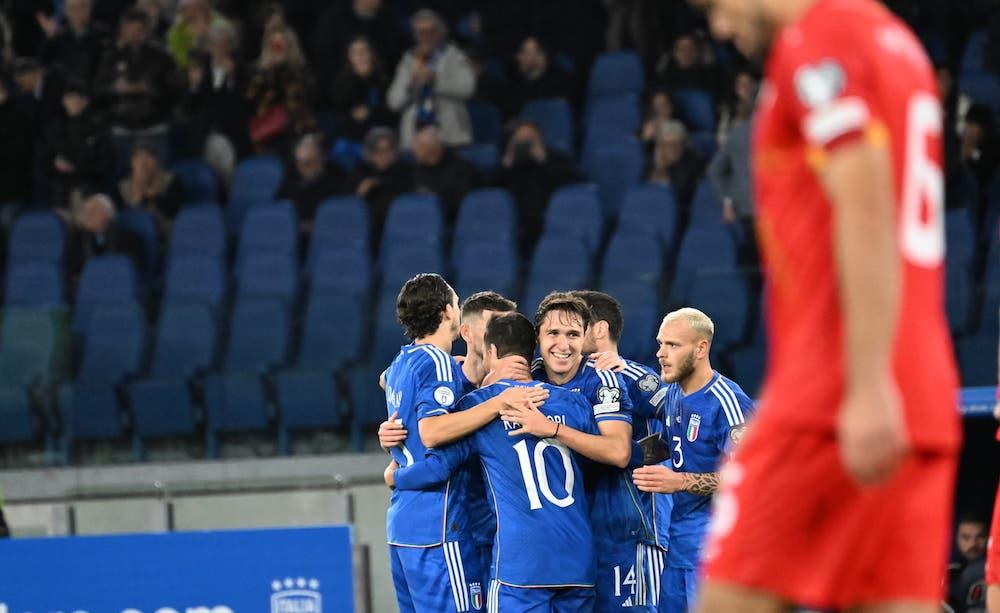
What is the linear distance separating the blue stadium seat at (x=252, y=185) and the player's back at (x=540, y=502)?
328 inches

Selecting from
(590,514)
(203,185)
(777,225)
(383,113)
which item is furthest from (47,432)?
(777,225)

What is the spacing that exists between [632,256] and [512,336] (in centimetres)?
563

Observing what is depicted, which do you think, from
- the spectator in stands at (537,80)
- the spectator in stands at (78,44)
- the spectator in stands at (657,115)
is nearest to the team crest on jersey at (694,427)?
the spectator in stands at (657,115)

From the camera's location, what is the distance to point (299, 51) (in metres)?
14.6

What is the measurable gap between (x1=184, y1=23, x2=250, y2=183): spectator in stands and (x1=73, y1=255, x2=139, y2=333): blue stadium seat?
6.51ft

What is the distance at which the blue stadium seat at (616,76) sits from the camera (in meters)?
14.4

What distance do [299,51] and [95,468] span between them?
5.33 metres

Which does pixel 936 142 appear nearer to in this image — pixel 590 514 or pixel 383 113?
pixel 590 514

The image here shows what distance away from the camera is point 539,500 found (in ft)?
19.5

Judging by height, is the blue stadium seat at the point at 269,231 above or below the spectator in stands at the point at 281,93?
below

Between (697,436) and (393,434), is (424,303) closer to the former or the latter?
(393,434)

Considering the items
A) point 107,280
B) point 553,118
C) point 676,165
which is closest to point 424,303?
point 676,165

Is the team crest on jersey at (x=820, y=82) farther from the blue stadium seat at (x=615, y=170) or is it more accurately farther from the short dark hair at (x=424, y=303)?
the blue stadium seat at (x=615, y=170)

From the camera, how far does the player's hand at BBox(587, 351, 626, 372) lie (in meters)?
6.41
